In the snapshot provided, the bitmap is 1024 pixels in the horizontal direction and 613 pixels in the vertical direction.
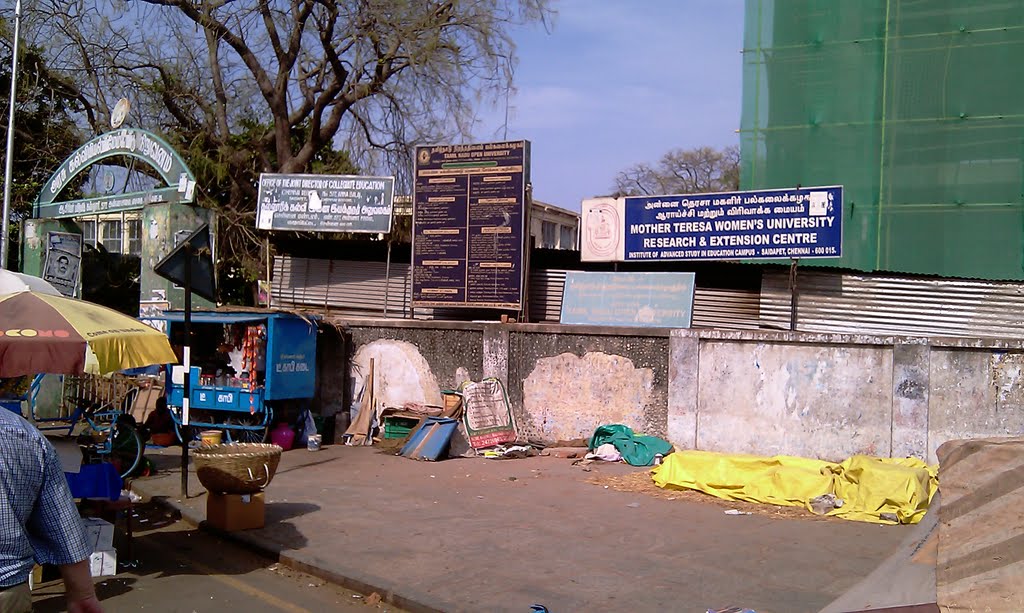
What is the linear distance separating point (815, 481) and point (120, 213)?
45.7ft

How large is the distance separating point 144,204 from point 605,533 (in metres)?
10.6

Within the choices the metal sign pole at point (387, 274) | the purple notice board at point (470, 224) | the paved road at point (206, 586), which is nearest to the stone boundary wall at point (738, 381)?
the purple notice board at point (470, 224)

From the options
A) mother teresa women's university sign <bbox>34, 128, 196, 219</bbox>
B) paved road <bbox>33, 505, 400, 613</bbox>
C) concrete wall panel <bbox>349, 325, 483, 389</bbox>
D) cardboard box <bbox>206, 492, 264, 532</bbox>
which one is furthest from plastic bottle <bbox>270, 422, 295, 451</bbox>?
paved road <bbox>33, 505, 400, 613</bbox>

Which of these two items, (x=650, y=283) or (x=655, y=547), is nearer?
(x=655, y=547)

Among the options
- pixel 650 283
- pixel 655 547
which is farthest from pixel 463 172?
pixel 655 547

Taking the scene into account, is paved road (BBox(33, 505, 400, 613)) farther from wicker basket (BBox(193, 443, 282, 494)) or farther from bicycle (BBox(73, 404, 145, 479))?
bicycle (BBox(73, 404, 145, 479))

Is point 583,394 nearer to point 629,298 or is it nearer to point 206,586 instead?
point 629,298

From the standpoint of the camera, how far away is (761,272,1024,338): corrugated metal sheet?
13898 millimetres

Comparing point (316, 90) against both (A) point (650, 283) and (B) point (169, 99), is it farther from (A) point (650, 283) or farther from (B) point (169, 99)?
(A) point (650, 283)

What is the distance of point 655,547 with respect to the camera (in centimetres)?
850

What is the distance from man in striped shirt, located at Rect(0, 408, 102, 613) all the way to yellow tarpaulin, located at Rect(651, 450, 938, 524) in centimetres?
845

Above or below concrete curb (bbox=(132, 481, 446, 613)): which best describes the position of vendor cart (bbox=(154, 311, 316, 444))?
above

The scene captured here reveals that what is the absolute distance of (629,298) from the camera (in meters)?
14.8

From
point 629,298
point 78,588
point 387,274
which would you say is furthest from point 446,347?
point 78,588
